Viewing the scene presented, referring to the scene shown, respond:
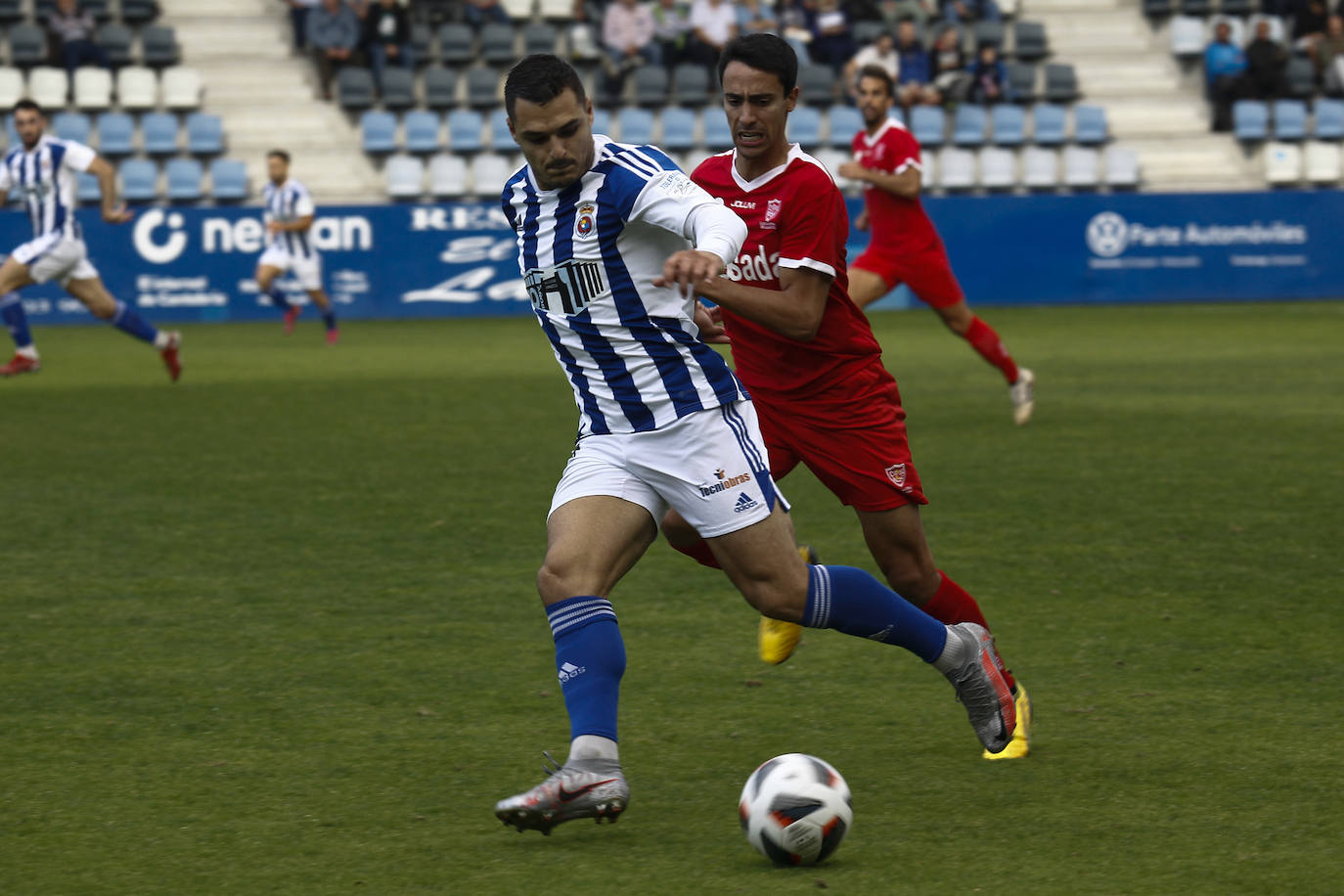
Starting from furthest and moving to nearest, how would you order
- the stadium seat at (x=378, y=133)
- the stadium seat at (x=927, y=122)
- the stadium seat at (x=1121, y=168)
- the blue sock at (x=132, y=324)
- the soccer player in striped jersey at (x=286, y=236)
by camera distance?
the stadium seat at (x=1121, y=168)
the stadium seat at (x=927, y=122)
the stadium seat at (x=378, y=133)
the soccer player in striped jersey at (x=286, y=236)
the blue sock at (x=132, y=324)

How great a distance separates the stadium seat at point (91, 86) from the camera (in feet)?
76.7

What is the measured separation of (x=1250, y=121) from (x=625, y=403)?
24345 millimetres

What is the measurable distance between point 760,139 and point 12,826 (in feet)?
8.22

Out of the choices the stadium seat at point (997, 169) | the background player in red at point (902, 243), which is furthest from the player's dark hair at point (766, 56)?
the stadium seat at point (997, 169)

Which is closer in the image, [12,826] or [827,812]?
[827,812]

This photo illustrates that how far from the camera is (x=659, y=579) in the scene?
270 inches

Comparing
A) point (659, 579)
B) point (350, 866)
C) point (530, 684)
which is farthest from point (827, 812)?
point (659, 579)

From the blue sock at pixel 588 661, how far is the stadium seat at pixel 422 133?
20985 millimetres

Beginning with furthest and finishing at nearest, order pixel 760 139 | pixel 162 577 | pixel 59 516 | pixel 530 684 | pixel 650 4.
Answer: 1. pixel 650 4
2. pixel 59 516
3. pixel 162 577
4. pixel 530 684
5. pixel 760 139

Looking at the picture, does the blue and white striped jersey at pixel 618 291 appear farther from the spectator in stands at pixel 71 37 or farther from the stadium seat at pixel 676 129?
the spectator in stands at pixel 71 37

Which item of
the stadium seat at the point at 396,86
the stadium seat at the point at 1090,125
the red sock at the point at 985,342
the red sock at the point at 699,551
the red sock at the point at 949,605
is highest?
the stadium seat at the point at 396,86

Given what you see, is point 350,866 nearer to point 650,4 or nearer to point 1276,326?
point 1276,326

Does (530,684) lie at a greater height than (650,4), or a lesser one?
lesser

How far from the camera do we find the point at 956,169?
25141mm
